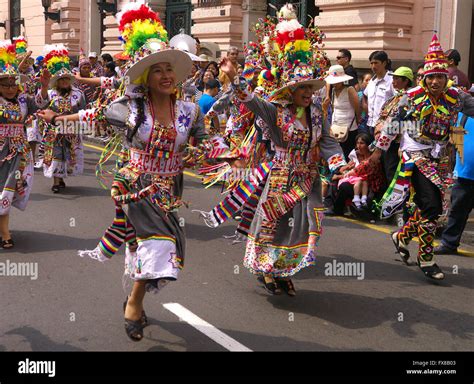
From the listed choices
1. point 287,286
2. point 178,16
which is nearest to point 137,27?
point 287,286

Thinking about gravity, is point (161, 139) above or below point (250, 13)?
below

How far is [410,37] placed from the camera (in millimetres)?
13711

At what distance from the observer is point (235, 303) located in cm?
604

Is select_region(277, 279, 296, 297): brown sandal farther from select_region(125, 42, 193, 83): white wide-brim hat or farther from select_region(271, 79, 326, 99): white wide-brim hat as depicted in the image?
select_region(125, 42, 193, 83): white wide-brim hat

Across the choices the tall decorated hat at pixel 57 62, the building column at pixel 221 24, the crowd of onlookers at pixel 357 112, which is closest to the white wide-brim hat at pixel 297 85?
the crowd of onlookers at pixel 357 112

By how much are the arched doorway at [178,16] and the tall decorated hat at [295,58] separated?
585 inches

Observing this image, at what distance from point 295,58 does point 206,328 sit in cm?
234

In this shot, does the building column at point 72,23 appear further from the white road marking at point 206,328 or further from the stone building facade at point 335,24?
the white road marking at point 206,328

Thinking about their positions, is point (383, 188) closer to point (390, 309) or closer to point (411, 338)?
point (390, 309)

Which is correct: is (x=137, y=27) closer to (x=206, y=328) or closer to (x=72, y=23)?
(x=206, y=328)

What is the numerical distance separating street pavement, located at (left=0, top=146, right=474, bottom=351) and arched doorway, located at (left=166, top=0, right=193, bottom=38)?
13419 mm

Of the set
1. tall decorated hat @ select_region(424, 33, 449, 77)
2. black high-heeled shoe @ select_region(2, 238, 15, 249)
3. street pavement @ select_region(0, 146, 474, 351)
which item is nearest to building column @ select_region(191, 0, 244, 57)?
street pavement @ select_region(0, 146, 474, 351)

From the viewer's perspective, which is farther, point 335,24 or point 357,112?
point 335,24

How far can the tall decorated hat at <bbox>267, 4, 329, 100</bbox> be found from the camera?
19.8ft
